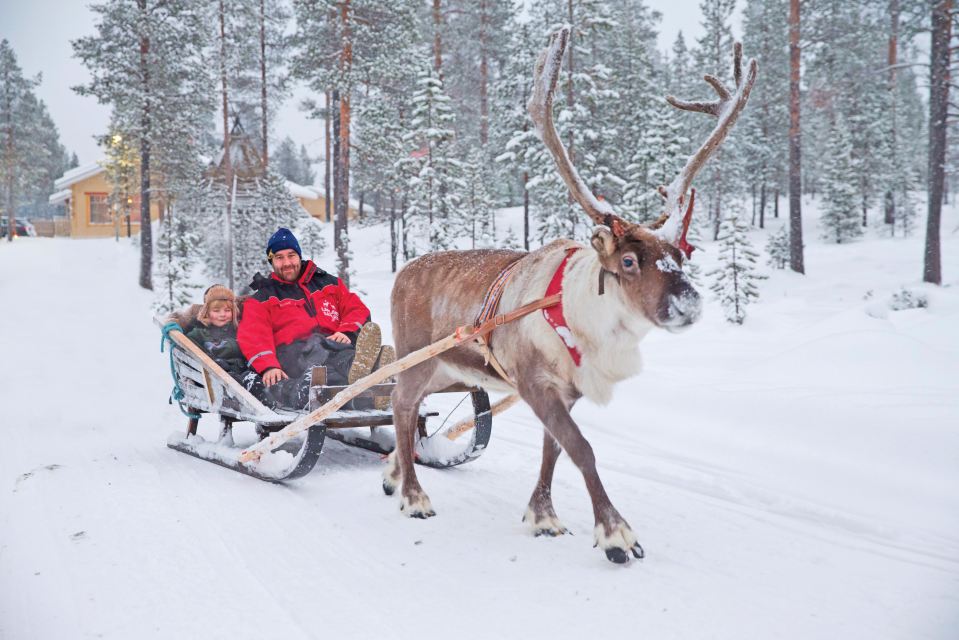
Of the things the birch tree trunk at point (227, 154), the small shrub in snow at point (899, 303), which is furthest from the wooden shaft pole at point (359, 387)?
the birch tree trunk at point (227, 154)

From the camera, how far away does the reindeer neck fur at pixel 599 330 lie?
3.28 metres

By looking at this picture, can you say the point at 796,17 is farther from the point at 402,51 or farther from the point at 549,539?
the point at 549,539

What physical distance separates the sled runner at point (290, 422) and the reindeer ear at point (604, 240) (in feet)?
5.89

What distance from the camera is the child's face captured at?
5875 millimetres

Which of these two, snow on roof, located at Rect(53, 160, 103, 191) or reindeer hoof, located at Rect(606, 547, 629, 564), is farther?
snow on roof, located at Rect(53, 160, 103, 191)

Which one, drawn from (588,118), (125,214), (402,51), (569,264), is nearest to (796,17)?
(588,118)

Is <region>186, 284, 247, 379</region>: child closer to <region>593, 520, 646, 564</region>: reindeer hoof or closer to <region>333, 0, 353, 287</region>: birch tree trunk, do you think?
<region>593, 520, 646, 564</region>: reindeer hoof

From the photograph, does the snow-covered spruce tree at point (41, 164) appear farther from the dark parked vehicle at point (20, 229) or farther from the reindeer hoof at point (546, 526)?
the reindeer hoof at point (546, 526)

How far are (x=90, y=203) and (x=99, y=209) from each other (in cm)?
78

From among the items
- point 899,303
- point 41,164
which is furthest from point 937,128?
point 41,164

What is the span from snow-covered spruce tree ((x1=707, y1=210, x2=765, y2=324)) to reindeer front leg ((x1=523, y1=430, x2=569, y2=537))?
1121 centimetres

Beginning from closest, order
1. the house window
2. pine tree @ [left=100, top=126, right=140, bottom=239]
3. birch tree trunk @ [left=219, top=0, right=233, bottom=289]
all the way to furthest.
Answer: birch tree trunk @ [left=219, top=0, right=233, bottom=289] < pine tree @ [left=100, top=126, right=140, bottom=239] < the house window

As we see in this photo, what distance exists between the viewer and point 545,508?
12.5ft

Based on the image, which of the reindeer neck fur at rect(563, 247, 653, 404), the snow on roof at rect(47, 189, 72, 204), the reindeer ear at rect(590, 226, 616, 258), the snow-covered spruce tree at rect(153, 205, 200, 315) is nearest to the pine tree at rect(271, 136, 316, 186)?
the snow on roof at rect(47, 189, 72, 204)
